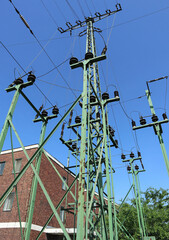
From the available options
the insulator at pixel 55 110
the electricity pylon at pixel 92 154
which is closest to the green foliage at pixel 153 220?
the electricity pylon at pixel 92 154

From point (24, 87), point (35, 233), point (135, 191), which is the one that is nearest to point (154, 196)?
point (135, 191)

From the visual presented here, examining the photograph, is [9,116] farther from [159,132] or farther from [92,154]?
[159,132]

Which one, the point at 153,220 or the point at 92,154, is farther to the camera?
the point at 153,220

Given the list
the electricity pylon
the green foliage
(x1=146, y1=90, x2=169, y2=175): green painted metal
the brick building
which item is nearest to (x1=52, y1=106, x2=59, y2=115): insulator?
the electricity pylon

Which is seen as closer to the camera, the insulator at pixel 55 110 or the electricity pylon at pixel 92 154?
A: the electricity pylon at pixel 92 154

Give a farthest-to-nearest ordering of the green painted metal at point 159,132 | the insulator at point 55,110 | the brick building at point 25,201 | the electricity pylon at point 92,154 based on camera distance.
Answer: the brick building at point 25,201, the green painted metal at point 159,132, the insulator at point 55,110, the electricity pylon at point 92,154

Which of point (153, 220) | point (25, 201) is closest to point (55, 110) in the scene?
point (25, 201)

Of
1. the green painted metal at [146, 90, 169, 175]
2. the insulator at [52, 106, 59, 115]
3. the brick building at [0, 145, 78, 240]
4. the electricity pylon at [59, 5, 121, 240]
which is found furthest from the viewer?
the brick building at [0, 145, 78, 240]

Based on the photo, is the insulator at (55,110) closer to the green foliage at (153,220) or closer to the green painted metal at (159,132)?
the green painted metal at (159,132)

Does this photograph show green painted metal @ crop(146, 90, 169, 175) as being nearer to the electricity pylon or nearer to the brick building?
the electricity pylon

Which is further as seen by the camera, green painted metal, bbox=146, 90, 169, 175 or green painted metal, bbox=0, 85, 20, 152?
green painted metal, bbox=146, 90, 169, 175

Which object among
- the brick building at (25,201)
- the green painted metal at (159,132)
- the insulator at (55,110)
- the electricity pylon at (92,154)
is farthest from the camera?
the brick building at (25,201)

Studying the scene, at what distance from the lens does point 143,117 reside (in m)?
12.7

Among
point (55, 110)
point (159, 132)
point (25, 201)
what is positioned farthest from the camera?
point (25, 201)
